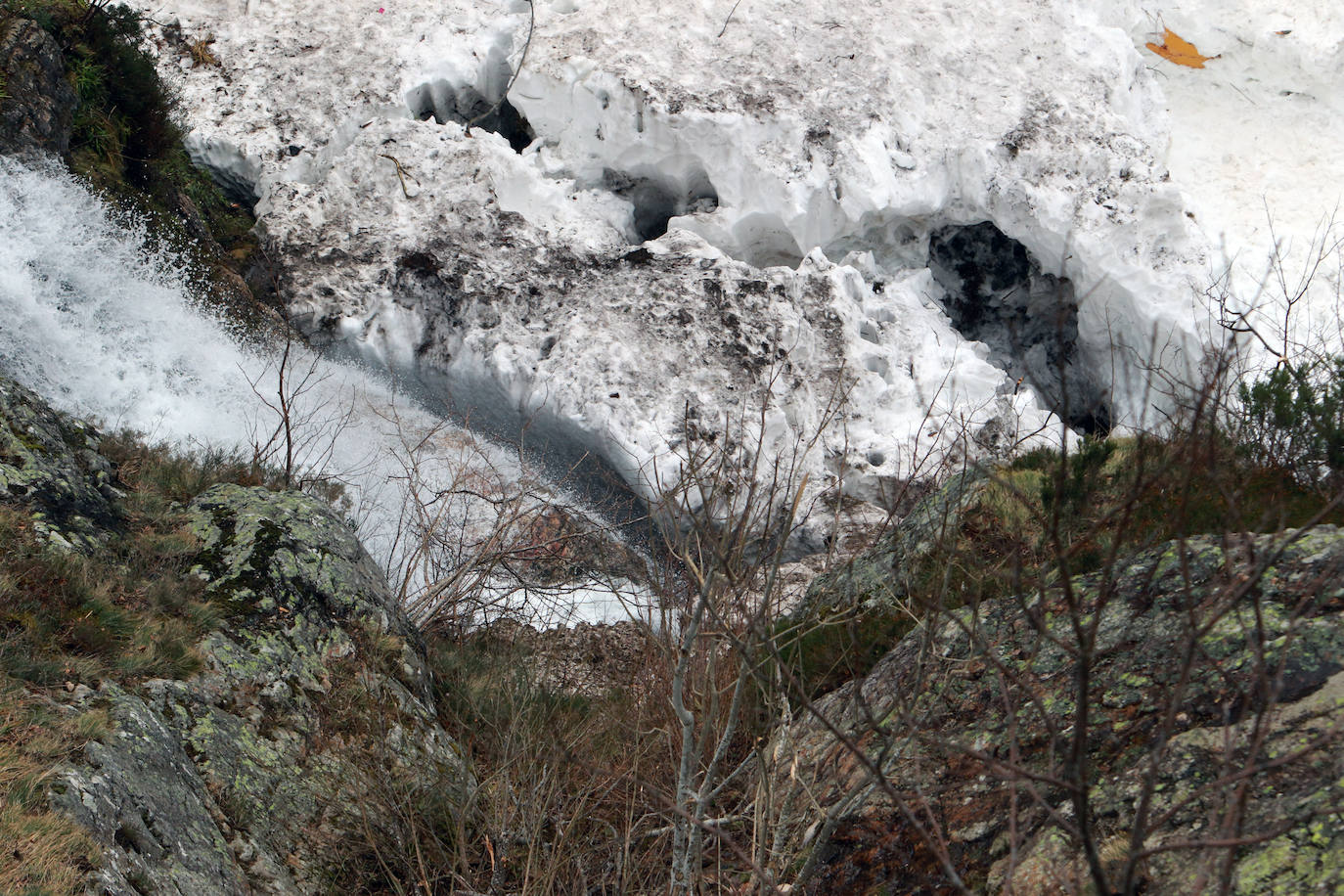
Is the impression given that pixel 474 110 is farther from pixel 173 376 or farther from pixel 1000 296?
pixel 1000 296

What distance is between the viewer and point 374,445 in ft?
25.3

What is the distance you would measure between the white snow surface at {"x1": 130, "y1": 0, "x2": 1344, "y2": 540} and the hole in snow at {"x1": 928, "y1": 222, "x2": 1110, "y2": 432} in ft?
0.72

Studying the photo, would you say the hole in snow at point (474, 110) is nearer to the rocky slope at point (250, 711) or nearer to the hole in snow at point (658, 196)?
the hole in snow at point (658, 196)

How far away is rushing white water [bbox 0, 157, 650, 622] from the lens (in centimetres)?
698

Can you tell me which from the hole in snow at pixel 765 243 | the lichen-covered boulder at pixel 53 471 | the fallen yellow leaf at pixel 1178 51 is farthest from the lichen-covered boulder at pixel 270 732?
the fallen yellow leaf at pixel 1178 51

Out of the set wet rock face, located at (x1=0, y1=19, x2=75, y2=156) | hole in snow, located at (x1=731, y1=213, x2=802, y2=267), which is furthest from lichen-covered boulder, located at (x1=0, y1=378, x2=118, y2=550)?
hole in snow, located at (x1=731, y1=213, x2=802, y2=267)

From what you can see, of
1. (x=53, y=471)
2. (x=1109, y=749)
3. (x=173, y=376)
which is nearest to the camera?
(x=1109, y=749)

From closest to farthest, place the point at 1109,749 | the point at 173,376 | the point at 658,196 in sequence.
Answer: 1. the point at 1109,749
2. the point at 173,376
3. the point at 658,196

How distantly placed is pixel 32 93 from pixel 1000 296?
27.5 ft

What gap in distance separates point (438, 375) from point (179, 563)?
3.65 meters

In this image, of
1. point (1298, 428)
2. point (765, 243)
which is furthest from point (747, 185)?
point (1298, 428)

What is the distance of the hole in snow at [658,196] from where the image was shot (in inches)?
356

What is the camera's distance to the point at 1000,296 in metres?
9.03

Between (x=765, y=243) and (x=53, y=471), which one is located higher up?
(x=765, y=243)
